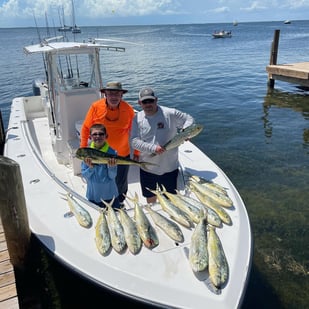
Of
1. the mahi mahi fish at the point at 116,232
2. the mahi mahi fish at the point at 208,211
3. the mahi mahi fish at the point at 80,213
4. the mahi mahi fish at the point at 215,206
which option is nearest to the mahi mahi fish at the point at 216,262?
the mahi mahi fish at the point at 208,211

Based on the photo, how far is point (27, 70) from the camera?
81.7 feet

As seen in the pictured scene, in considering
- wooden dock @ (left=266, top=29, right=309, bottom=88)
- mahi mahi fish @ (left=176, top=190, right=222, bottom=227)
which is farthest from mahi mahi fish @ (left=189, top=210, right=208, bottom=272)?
wooden dock @ (left=266, top=29, right=309, bottom=88)

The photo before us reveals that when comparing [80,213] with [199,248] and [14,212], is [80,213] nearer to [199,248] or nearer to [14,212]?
[14,212]

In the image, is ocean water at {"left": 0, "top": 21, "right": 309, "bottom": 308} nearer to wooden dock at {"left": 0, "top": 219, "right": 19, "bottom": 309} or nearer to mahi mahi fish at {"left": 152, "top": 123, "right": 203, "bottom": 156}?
wooden dock at {"left": 0, "top": 219, "right": 19, "bottom": 309}

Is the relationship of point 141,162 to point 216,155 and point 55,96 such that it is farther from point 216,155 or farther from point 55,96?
point 216,155

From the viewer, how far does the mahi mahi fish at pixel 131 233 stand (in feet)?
9.42

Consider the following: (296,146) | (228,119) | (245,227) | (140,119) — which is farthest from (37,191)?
(228,119)

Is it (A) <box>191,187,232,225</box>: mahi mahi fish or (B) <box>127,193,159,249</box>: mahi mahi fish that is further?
(A) <box>191,187,232,225</box>: mahi mahi fish

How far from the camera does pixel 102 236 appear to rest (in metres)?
3.03

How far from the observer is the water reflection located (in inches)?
427

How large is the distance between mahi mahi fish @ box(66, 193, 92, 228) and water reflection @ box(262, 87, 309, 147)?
7.84m

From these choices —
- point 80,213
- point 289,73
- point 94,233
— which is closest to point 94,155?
point 80,213

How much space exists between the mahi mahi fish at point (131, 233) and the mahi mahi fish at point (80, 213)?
372mm

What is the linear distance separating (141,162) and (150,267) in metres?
1.36
